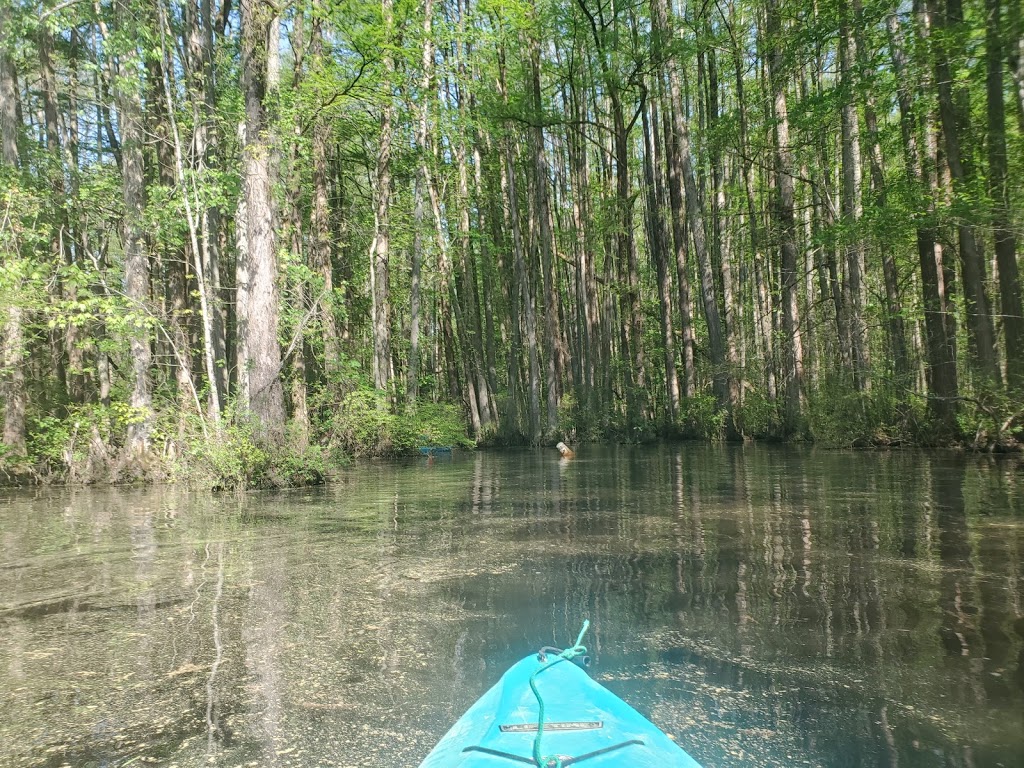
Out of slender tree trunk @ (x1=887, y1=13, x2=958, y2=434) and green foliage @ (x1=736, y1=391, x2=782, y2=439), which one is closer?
slender tree trunk @ (x1=887, y1=13, x2=958, y2=434)

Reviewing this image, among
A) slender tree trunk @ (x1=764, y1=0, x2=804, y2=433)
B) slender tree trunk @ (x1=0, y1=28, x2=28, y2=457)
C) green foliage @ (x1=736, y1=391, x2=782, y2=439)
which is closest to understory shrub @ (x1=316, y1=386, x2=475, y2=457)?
slender tree trunk @ (x1=0, y1=28, x2=28, y2=457)

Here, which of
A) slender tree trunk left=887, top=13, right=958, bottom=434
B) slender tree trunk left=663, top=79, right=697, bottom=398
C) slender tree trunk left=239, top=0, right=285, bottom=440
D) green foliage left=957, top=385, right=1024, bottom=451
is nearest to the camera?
slender tree trunk left=239, top=0, right=285, bottom=440

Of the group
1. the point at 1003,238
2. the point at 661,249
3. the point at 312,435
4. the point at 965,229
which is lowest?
the point at 312,435

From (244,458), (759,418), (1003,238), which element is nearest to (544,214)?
(759,418)

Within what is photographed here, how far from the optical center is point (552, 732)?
1.68 meters

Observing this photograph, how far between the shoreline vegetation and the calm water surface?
5543mm

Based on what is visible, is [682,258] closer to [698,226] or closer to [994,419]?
[698,226]

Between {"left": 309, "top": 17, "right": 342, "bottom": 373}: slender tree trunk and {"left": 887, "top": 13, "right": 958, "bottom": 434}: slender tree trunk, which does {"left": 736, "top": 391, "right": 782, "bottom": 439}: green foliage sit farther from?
{"left": 309, "top": 17, "right": 342, "bottom": 373}: slender tree trunk

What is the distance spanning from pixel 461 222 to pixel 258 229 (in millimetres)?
15016

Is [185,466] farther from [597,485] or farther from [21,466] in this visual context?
[597,485]

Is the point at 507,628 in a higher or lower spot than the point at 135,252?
lower

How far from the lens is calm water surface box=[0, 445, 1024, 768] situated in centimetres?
237

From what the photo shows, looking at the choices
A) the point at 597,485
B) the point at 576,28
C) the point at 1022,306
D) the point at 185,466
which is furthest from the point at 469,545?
the point at 576,28

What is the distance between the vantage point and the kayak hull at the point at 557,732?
1562mm
